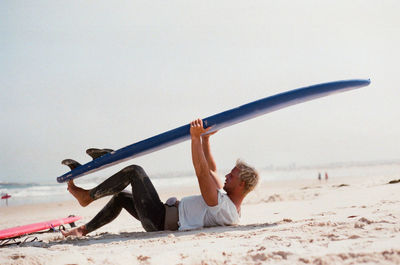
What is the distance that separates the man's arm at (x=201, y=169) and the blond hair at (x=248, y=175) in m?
0.30

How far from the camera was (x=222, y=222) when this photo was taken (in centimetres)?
365

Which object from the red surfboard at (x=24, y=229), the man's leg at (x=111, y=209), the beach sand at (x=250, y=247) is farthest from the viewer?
the red surfboard at (x=24, y=229)

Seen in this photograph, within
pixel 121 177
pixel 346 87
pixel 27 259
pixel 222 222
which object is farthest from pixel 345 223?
pixel 27 259

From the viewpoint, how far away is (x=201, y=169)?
10.5 feet

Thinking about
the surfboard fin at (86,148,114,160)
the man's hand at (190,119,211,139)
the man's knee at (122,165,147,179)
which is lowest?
the man's knee at (122,165,147,179)

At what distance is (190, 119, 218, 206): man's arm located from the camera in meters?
3.20

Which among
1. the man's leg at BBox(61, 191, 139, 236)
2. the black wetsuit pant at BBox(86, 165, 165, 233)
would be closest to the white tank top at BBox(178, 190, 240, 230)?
the black wetsuit pant at BBox(86, 165, 165, 233)

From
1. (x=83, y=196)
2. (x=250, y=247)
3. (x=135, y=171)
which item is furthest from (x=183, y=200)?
(x=250, y=247)

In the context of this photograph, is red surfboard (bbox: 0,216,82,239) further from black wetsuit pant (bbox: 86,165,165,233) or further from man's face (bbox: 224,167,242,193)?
man's face (bbox: 224,167,242,193)

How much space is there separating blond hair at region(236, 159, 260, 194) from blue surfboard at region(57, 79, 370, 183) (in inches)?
28.2

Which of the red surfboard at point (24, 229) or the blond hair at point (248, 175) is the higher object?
the blond hair at point (248, 175)

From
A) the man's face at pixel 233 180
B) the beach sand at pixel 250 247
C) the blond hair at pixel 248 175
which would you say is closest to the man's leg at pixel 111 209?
the beach sand at pixel 250 247

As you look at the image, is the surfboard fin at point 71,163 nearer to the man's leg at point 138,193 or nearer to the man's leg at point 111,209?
the man's leg at point 138,193

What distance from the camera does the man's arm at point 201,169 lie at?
320 cm
